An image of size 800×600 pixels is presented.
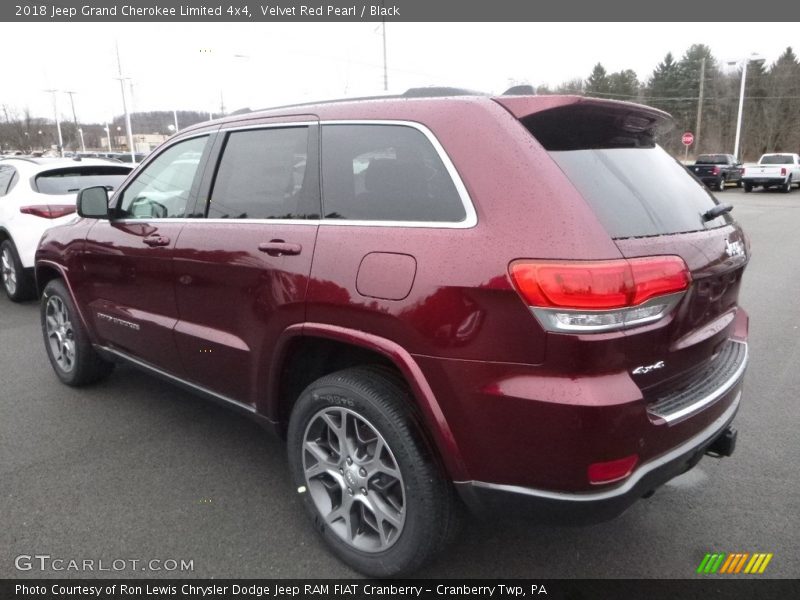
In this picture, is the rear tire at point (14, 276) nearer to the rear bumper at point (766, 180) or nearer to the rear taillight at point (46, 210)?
the rear taillight at point (46, 210)

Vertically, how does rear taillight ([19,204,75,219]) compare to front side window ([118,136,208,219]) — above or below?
below

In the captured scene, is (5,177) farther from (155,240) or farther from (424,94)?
(424,94)

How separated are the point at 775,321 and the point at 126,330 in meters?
6.10

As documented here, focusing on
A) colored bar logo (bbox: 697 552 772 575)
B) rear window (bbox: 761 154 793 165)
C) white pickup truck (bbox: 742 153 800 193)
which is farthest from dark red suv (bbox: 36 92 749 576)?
rear window (bbox: 761 154 793 165)

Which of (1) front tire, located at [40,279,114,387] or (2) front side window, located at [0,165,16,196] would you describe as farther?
(2) front side window, located at [0,165,16,196]

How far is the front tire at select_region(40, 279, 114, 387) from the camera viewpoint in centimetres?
421

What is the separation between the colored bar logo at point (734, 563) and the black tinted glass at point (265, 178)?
2.23 meters

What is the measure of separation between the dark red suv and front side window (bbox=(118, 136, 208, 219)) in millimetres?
305

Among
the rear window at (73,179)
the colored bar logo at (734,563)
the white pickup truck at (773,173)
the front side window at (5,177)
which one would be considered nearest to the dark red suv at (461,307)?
the colored bar logo at (734,563)

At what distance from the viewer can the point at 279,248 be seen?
2.56 meters

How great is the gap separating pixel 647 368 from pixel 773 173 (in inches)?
1216

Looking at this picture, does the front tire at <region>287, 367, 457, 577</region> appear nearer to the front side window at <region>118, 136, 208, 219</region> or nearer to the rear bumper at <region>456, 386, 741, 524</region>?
the rear bumper at <region>456, 386, 741, 524</region>

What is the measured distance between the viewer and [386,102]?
2432 mm

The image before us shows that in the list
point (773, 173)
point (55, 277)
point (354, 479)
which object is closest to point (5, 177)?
point (55, 277)
